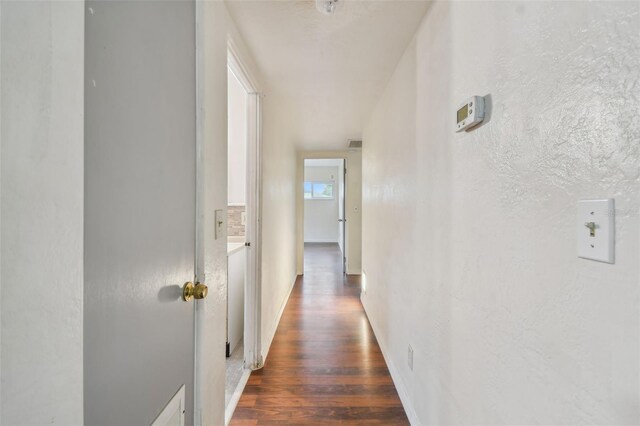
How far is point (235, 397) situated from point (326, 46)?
224 centimetres

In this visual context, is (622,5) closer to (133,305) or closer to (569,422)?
(569,422)

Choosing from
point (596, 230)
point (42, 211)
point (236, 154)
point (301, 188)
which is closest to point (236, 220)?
point (236, 154)

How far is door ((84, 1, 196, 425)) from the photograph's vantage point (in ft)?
1.80

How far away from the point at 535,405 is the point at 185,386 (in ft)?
3.31

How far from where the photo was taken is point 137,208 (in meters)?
0.68

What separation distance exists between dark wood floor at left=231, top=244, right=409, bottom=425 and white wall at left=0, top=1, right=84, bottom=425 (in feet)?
4.96

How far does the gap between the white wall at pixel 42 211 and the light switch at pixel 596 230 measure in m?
0.93

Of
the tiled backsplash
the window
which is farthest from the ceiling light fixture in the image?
the window

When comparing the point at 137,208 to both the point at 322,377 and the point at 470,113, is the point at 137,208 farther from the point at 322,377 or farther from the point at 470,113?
the point at 322,377

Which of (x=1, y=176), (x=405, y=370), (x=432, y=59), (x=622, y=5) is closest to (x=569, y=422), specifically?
(x=622, y=5)

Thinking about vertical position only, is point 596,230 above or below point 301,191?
below

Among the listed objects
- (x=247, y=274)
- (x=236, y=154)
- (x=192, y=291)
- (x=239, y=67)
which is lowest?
(x=247, y=274)

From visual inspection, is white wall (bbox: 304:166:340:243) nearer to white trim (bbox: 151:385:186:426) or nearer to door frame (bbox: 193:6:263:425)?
door frame (bbox: 193:6:263:425)

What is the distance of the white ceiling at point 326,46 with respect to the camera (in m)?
1.39
